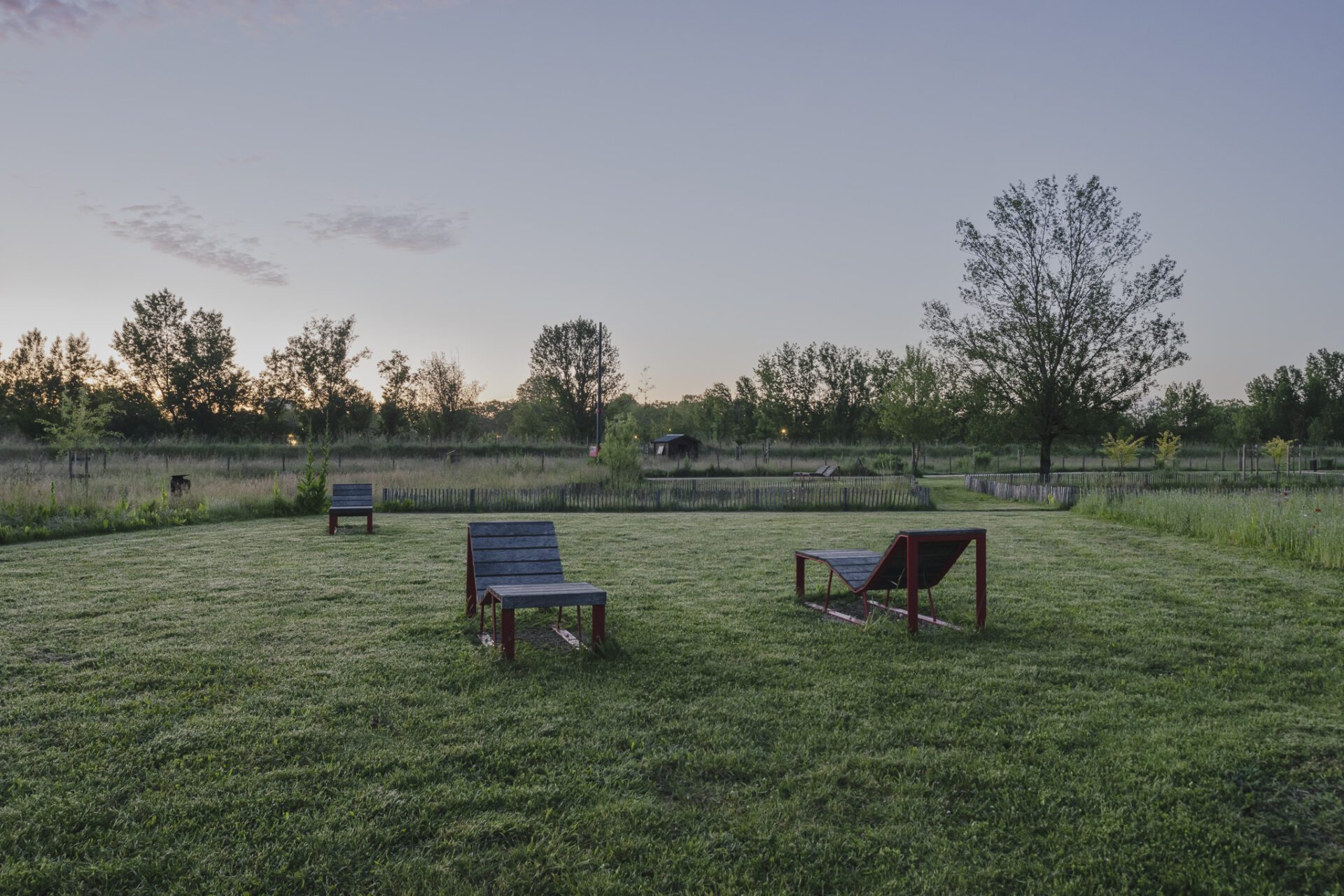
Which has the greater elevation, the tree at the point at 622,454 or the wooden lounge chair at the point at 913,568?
the tree at the point at 622,454

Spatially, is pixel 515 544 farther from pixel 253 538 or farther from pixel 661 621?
pixel 253 538

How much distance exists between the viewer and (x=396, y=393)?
59.8m

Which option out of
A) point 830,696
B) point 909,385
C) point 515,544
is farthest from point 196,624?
point 909,385

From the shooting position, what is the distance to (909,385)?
3712cm

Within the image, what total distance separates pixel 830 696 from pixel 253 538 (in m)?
10.4

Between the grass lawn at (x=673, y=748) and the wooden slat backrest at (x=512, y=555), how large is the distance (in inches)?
18.2

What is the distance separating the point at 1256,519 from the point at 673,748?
11.5 m

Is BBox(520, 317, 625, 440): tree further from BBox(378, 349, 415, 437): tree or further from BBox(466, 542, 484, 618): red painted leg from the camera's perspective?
BBox(466, 542, 484, 618): red painted leg

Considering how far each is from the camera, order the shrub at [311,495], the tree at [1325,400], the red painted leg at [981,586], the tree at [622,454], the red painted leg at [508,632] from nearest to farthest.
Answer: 1. the red painted leg at [508,632]
2. the red painted leg at [981,586]
3. the shrub at [311,495]
4. the tree at [622,454]
5. the tree at [1325,400]

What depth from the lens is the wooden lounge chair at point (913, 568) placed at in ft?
21.0

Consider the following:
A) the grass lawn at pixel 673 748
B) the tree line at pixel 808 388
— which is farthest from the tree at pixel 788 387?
the grass lawn at pixel 673 748

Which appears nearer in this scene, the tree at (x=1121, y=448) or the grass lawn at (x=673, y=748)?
the grass lawn at (x=673, y=748)

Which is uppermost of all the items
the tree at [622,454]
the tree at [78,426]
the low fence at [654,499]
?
the tree at [78,426]

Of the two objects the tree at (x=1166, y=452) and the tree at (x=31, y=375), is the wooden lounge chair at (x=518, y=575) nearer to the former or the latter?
the tree at (x=1166, y=452)
